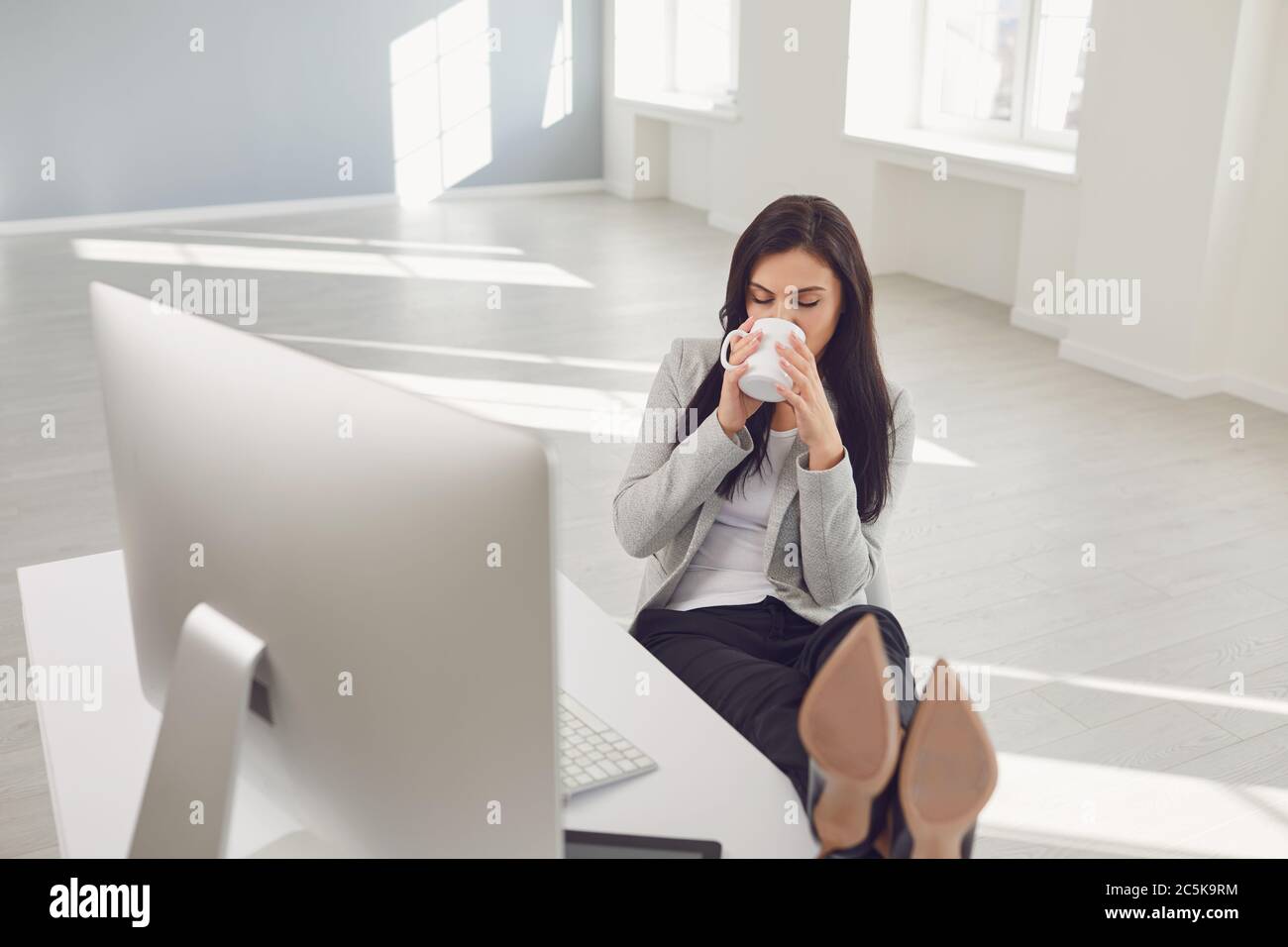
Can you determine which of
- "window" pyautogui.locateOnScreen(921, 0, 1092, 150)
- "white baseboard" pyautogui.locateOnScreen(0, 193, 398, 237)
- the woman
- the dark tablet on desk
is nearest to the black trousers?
the woman

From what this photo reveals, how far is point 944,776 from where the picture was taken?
917 millimetres

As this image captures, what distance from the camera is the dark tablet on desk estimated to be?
99cm

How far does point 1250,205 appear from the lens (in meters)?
4.09

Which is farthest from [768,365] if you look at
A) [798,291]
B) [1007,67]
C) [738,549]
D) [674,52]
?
[674,52]

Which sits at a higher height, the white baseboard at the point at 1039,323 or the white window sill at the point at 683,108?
the white window sill at the point at 683,108

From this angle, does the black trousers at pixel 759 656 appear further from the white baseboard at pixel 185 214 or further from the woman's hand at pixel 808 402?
the white baseboard at pixel 185 214

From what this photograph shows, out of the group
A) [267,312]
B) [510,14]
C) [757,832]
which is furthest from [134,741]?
[510,14]

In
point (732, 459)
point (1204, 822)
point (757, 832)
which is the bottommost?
point (1204, 822)

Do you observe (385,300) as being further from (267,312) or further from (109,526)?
(109,526)

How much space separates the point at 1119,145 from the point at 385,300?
123 inches

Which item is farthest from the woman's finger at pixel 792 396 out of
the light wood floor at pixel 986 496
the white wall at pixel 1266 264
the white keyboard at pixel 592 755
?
the white wall at pixel 1266 264

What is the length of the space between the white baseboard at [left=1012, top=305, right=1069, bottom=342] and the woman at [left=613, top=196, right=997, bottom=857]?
11.3ft

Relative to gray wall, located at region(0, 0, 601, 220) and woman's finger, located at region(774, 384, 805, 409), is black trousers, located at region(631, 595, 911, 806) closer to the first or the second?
woman's finger, located at region(774, 384, 805, 409)

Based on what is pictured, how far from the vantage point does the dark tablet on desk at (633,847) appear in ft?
3.24
